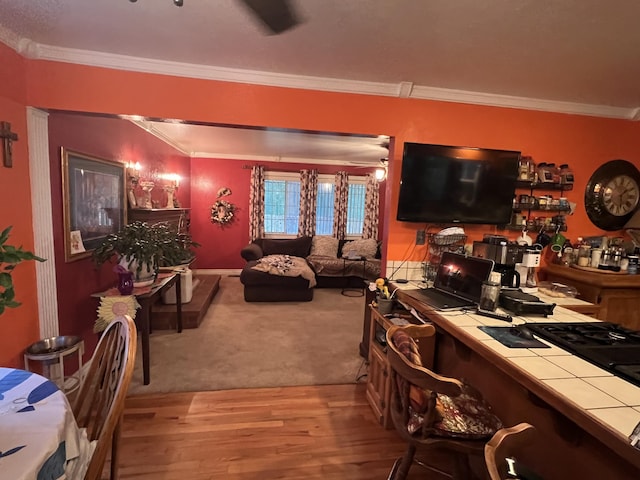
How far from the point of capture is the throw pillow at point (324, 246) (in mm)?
6207

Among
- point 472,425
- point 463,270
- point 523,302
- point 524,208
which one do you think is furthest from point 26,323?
point 524,208

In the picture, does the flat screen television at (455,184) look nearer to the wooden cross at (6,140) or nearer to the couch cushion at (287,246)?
the wooden cross at (6,140)

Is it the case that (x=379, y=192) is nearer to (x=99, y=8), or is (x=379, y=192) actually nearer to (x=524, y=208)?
(x=524, y=208)

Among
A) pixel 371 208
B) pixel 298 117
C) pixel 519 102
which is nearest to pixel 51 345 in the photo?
pixel 298 117

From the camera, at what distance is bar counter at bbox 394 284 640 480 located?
98cm

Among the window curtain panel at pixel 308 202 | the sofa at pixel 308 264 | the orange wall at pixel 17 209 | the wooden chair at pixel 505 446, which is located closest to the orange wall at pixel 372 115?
the orange wall at pixel 17 209

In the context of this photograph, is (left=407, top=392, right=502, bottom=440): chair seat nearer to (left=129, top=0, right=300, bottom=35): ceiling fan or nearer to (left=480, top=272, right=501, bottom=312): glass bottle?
(left=480, top=272, right=501, bottom=312): glass bottle

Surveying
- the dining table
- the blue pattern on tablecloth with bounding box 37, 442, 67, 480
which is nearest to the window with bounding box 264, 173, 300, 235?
the dining table

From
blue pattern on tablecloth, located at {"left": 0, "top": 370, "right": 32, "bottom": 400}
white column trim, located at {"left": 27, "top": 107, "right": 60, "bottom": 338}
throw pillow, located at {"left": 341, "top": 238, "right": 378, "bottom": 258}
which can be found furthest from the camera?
throw pillow, located at {"left": 341, "top": 238, "right": 378, "bottom": 258}

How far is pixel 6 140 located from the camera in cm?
189

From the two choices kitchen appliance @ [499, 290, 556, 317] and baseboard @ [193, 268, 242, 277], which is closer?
kitchen appliance @ [499, 290, 556, 317]

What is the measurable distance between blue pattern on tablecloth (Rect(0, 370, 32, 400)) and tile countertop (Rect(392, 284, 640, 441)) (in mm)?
1892

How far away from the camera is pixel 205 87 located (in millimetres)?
2311

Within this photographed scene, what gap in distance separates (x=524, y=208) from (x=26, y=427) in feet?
10.8
